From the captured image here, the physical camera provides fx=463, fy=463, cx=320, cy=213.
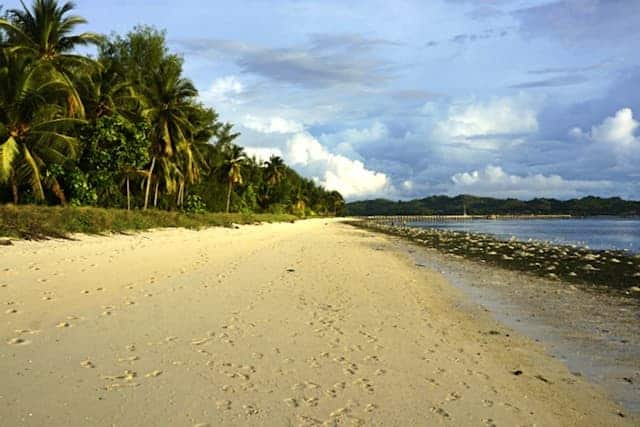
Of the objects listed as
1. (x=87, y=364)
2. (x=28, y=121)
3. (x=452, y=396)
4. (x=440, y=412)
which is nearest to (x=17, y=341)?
(x=87, y=364)

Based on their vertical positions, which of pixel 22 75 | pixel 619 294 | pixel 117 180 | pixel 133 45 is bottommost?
pixel 619 294

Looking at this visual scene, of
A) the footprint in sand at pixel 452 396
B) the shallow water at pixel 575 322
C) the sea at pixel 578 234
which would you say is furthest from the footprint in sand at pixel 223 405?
the sea at pixel 578 234

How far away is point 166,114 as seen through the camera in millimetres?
39094

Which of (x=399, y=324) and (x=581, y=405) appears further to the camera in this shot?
(x=399, y=324)

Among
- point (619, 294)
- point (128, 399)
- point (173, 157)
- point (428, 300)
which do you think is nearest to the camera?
point (128, 399)

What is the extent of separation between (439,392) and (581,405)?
4.87ft

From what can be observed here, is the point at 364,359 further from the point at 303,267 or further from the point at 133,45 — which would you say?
the point at 133,45

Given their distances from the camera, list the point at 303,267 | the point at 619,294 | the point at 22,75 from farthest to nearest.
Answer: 1. the point at 22,75
2. the point at 303,267
3. the point at 619,294

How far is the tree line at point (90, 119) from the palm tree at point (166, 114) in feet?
0.28

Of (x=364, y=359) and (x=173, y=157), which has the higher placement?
(x=173, y=157)

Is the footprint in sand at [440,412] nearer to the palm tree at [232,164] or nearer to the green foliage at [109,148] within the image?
the green foliage at [109,148]

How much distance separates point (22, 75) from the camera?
23578 mm

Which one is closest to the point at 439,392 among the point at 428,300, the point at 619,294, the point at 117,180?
the point at 428,300

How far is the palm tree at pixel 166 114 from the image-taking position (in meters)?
38.7
